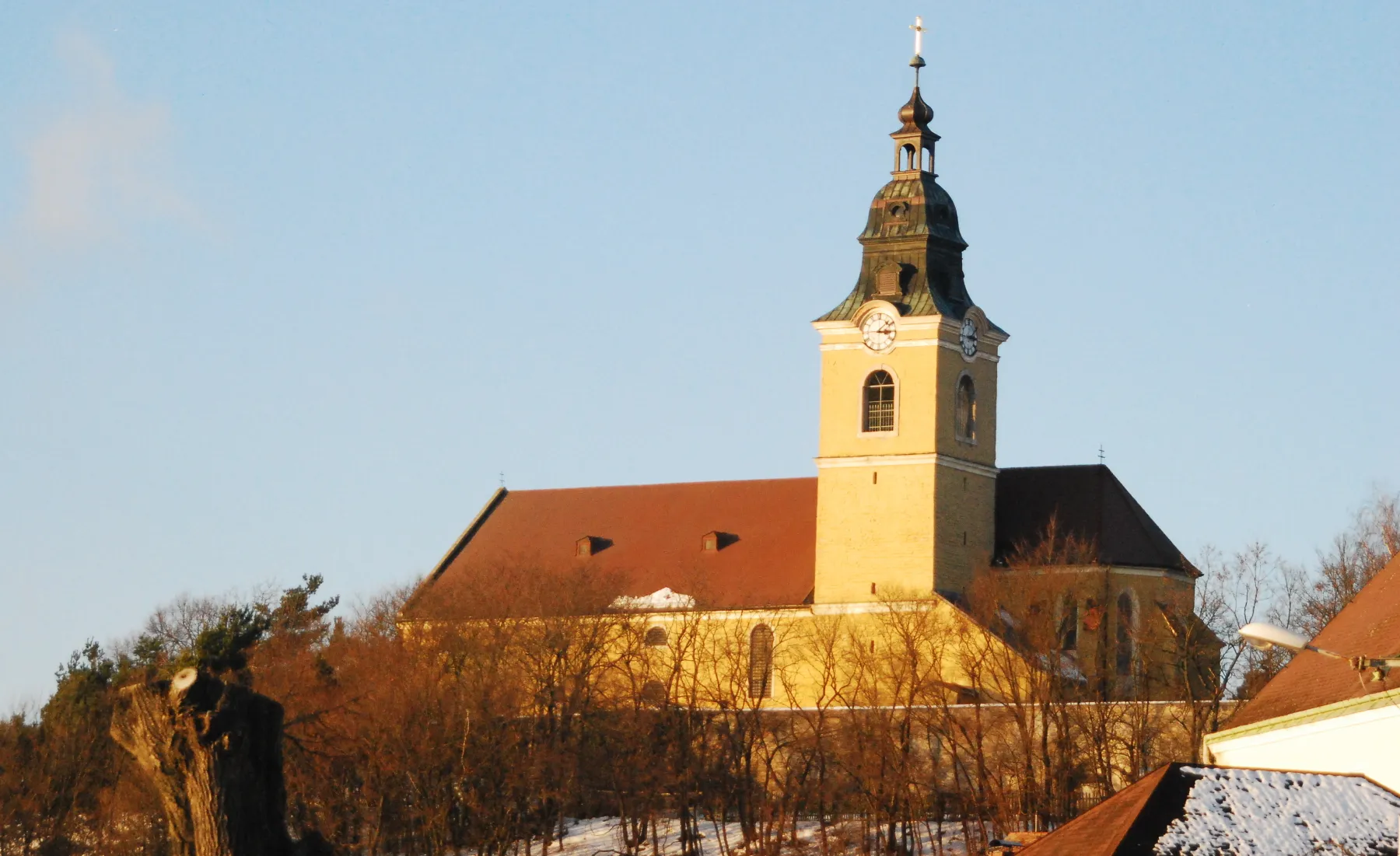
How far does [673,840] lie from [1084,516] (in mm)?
16436

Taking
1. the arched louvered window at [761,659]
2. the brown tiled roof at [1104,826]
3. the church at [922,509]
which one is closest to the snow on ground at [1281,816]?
the brown tiled roof at [1104,826]

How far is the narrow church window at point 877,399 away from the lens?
6862cm

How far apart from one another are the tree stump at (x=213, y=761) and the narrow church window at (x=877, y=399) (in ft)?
163

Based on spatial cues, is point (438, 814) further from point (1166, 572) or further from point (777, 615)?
point (1166, 572)

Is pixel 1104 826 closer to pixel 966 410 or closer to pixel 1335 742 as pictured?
pixel 1335 742

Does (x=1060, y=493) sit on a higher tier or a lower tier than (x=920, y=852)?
higher

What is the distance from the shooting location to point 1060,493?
Result: 69875mm

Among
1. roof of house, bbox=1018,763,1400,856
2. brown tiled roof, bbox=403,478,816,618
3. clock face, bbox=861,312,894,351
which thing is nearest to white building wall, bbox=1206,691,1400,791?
roof of house, bbox=1018,763,1400,856

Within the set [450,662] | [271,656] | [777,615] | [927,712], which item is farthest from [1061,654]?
[271,656]

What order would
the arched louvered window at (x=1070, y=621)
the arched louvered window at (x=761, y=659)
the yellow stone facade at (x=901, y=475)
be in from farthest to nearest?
the arched louvered window at (x=761, y=659) < the yellow stone facade at (x=901, y=475) < the arched louvered window at (x=1070, y=621)

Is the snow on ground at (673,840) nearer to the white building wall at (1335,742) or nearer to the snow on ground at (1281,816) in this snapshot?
the white building wall at (1335,742)

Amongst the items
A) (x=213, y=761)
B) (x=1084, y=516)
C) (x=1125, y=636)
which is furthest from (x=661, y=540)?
(x=213, y=761)

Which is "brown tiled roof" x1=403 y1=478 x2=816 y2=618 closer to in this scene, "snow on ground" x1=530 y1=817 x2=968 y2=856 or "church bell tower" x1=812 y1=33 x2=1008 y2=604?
"church bell tower" x1=812 y1=33 x2=1008 y2=604

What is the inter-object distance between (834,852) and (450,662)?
13362mm
